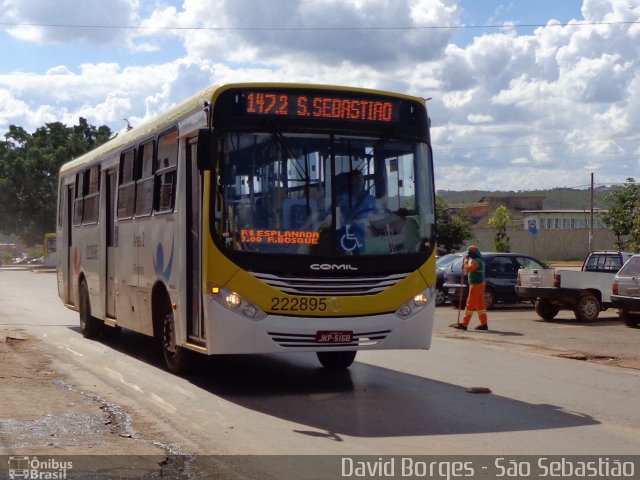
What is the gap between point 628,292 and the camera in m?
20.1

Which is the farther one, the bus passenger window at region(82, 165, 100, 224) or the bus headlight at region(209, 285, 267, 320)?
the bus passenger window at region(82, 165, 100, 224)

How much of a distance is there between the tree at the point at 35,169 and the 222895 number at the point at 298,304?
214 feet

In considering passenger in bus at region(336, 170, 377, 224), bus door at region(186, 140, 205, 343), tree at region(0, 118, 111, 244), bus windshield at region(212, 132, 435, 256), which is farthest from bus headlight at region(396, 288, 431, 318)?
tree at region(0, 118, 111, 244)

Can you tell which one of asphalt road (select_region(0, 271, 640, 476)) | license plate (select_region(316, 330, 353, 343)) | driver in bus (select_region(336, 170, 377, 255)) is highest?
driver in bus (select_region(336, 170, 377, 255))

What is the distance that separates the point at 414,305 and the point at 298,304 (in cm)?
148

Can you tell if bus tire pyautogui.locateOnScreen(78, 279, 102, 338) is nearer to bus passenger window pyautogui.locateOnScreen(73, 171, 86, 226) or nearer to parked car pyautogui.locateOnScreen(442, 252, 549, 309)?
bus passenger window pyautogui.locateOnScreen(73, 171, 86, 226)

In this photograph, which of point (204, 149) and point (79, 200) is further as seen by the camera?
point (79, 200)

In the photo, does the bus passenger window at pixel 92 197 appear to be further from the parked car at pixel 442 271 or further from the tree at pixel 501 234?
the tree at pixel 501 234

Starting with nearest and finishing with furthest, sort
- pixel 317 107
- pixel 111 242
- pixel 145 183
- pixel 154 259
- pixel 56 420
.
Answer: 1. pixel 56 420
2. pixel 317 107
3. pixel 154 259
4. pixel 145 183
5. pixel 111 242

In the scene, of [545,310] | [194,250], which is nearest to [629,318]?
[545,310]

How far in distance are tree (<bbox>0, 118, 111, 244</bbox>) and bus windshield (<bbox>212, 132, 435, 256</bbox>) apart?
64.8m

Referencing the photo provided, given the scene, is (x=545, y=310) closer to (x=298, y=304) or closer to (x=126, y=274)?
(x=126, y=274)

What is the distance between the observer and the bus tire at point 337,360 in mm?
13133

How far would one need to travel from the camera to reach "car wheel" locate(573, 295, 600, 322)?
857 inches
